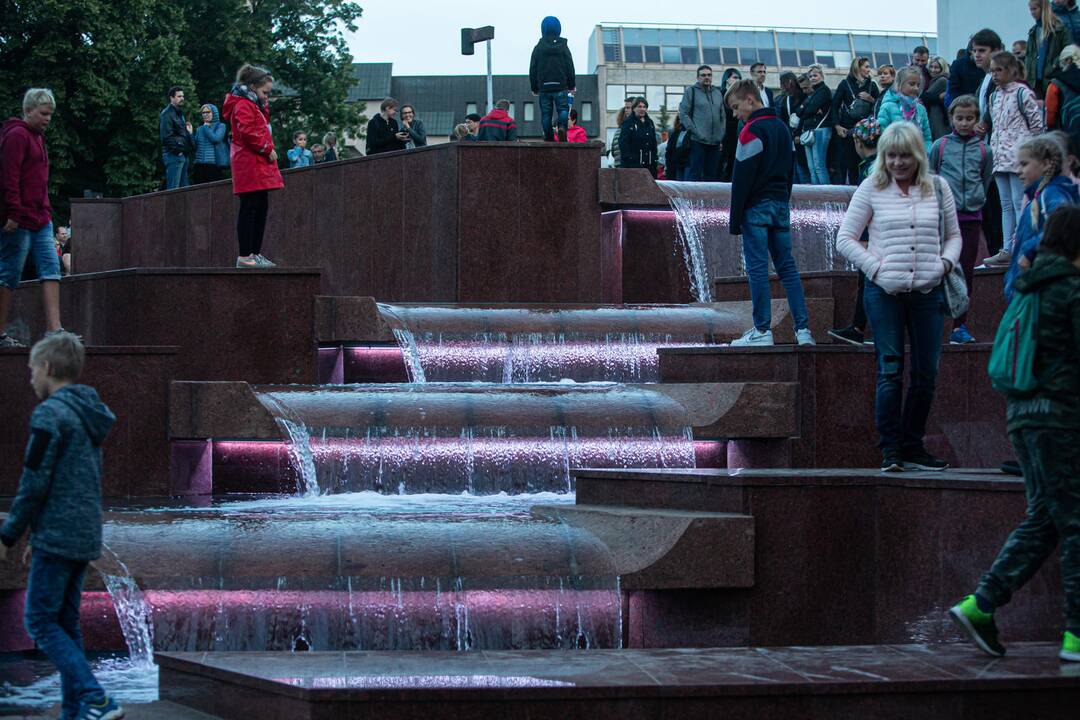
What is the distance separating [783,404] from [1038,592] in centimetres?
330

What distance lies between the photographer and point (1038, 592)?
280 inches

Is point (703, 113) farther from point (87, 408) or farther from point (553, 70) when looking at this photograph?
point (87, 408)

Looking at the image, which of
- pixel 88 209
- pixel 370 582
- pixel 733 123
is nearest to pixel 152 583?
pixel 370 582

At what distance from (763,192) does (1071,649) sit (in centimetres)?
568

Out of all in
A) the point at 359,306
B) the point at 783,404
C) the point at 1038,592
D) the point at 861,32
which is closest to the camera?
the point at 1038,592

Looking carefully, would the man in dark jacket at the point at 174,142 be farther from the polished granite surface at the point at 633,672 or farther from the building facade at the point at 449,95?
the building facade at the point at 449,95

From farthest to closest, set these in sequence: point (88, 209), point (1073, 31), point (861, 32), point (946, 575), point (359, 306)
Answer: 1. point (861, 32)
2. point (88, 209)
3. point (1073, 31)
4. point (359, 306)
5. point (946, 575)

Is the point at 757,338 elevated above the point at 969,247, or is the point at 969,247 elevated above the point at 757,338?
the point at 969,247

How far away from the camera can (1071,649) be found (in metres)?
6.02

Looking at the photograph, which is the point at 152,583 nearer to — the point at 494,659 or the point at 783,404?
the point at 494,659

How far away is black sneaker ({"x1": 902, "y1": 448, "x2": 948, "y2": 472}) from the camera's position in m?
8.31

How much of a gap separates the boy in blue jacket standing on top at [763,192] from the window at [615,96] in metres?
93.1

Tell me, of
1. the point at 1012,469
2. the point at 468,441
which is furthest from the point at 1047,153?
the point at 468,441

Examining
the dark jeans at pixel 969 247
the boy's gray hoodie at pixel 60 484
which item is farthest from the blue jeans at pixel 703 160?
the boy's gray hoodie at pixel 60 484
